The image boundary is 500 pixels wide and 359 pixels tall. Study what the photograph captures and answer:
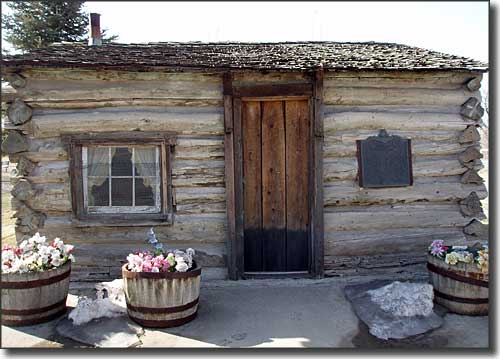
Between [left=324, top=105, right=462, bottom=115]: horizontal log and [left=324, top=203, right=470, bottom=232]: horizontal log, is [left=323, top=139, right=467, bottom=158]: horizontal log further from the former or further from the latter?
[left=324, top=203, right=470, bottom=232]: horizontal log

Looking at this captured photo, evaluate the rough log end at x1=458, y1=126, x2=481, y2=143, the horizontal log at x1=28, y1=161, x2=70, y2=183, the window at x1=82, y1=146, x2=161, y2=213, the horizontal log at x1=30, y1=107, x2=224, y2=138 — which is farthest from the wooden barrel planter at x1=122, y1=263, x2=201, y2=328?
the rough log end at x1=458, y1=126, x2=481, y2=143

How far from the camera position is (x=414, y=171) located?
5.93 meters

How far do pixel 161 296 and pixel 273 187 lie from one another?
7.50 ft

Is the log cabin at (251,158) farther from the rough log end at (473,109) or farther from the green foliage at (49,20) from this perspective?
the green foliage at (49,20)

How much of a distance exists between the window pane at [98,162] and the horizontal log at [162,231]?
726 mm

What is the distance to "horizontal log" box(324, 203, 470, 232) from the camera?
19.4 ft

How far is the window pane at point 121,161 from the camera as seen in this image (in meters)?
5.71

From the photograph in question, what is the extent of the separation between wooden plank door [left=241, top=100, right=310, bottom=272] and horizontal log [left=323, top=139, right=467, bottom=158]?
12.6 inches

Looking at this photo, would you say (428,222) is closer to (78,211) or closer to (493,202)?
(493,202)

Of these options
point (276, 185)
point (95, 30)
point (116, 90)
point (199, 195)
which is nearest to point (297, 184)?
point (276, 185)

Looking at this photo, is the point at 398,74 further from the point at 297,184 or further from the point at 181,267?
the point at 181,267

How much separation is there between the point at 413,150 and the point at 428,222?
3.52 feet

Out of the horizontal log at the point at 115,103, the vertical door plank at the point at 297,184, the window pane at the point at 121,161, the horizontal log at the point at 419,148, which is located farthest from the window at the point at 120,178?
the horizontal log at the point at 419,148

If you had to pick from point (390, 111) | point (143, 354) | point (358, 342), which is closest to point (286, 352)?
point (358, 342)
